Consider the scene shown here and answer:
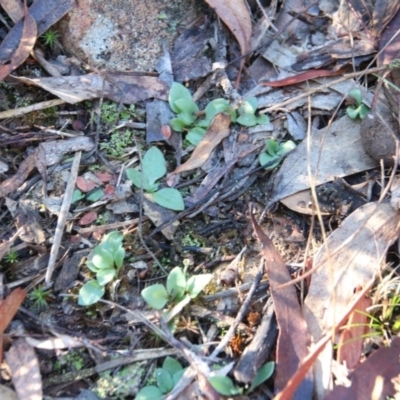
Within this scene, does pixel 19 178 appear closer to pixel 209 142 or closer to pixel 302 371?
pixel 209 142

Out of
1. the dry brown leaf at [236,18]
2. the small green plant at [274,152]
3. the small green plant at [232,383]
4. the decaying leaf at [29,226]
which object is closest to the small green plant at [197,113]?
the small green plant at [274,152]

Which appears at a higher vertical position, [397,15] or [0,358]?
[0,358]

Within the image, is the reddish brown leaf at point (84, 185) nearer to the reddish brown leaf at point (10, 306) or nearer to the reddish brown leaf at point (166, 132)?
the reddish brown leaf at point (166, 132)

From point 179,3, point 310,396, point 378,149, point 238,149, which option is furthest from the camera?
point 179,3

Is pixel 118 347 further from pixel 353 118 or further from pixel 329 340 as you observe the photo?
pixel 353 118

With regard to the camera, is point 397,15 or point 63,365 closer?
point 63,365

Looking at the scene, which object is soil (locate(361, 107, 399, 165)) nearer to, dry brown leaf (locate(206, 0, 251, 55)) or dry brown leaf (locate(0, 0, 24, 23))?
dry brown leaf (locate(206, 0, 251, 55))

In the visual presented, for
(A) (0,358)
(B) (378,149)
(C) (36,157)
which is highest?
(C) (36,157)

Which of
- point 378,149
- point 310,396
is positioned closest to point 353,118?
point 378,149
